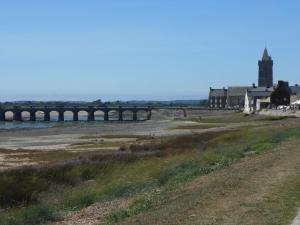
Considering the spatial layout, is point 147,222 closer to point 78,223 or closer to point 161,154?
point 78,223

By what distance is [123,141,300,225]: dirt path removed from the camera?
445 inches

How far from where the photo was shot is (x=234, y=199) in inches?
527

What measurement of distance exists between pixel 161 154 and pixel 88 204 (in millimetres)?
19222

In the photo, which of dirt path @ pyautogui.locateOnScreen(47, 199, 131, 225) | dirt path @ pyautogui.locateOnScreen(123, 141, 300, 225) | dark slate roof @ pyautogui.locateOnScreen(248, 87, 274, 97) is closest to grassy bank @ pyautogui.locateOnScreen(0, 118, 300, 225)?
dirt path @ pyautogui.locateOnScreen(47, 199, 131, 225)

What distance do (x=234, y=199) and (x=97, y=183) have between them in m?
13.9

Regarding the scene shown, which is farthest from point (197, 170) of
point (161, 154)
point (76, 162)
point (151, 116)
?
point (151, 116)

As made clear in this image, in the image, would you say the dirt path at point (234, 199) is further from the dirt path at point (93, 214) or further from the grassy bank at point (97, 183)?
the dirt path at point (93, 214)

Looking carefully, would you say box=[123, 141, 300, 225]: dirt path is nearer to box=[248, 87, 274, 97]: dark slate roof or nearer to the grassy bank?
the grassy bank

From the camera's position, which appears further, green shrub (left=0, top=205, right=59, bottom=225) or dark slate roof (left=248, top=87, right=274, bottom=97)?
dark slate roof (left=248, top=87, right=274, bottom=97)

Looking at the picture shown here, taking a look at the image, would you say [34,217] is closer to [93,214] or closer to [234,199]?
[93,214]

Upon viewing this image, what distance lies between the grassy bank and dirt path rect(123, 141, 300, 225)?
97 cm

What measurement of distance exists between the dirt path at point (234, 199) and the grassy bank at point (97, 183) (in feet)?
3.18

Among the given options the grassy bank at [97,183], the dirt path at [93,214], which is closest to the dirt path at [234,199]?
the grassy bank at [97,183]

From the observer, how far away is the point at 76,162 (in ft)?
110
